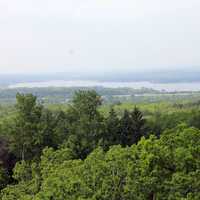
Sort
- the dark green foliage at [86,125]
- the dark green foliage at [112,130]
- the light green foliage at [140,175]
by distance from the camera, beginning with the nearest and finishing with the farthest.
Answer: the light green foliage at [140,175], the dark green foliage at [86,125], the dark green foliage at [112,130]

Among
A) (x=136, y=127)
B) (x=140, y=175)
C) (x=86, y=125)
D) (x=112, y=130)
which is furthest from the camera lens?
(x=136, y=127)

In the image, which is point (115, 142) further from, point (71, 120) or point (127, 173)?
point (127, 173)

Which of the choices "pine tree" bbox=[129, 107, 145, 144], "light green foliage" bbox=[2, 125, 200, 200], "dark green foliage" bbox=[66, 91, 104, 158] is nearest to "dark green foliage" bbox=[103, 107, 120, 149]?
"dark green foliage" bbox=[66, 91, 104, 158]

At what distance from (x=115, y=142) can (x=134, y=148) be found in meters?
21.8

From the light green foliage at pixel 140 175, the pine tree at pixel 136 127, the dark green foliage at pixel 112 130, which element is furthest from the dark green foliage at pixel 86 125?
the light green foliage at pixel 140 175

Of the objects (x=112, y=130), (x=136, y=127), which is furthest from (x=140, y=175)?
(x=136, y=127)

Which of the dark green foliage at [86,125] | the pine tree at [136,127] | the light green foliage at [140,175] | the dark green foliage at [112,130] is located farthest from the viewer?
the pine tree at [136,127]

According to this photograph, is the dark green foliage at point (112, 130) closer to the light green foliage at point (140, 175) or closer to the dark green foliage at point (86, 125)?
the dark green foliage at point (86, 125)

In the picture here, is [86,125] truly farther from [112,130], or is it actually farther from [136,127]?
[136,127]

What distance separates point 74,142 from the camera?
4066cm

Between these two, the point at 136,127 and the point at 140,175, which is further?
the point at 136,127

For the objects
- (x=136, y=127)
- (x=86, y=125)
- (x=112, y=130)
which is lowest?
(x=112, y=130)

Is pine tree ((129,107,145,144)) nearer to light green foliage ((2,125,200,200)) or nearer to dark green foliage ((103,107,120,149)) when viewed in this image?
dark green foliage ((103,107,120,149))

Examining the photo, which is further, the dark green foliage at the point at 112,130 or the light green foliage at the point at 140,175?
the dark green foliage at the point at 112,130
